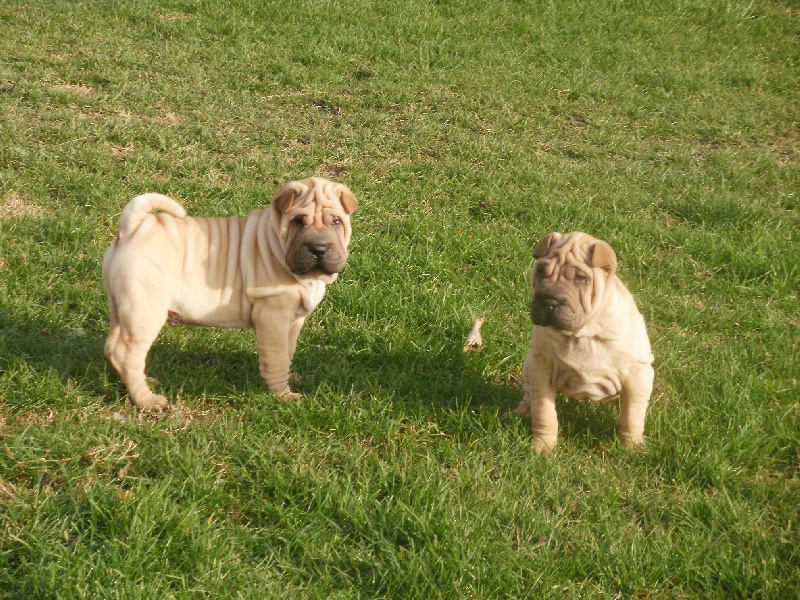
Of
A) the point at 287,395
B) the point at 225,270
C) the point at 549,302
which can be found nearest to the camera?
the point at 549,302

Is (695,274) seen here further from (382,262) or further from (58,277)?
(58,277)

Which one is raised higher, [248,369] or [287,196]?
[287,196]

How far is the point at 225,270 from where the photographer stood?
4582mm

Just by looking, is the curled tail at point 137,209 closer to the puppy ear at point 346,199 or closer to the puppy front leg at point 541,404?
the puppy ear at point 346,199

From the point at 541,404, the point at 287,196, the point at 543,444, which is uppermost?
the point at 287,196

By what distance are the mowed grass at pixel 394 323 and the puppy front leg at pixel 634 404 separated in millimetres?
98

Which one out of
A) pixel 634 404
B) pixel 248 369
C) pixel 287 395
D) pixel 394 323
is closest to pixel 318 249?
pixel 287 395

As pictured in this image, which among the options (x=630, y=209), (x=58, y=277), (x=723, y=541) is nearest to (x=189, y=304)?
(x=58, y=277)

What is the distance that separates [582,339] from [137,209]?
95.5 inches

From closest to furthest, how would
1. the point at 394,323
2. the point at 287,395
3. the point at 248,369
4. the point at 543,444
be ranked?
1. the point at 543,444
2. the point at 287,395
3. the point at 248,369
4. the point at 394,323

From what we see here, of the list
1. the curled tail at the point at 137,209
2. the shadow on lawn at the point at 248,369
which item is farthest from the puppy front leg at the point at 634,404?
the curled tail at the point at 137,209

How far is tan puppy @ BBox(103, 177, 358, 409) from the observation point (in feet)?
14.0

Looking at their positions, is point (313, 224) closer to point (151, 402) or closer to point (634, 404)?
point (151, 402)

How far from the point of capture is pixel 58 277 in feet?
18.8
